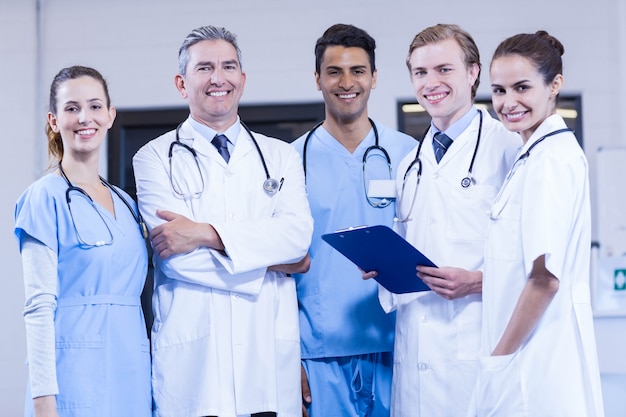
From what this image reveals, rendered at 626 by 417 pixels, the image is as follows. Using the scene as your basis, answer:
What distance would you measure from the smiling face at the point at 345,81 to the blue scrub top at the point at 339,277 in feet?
0.38

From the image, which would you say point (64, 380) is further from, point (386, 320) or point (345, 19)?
point (345, 19)

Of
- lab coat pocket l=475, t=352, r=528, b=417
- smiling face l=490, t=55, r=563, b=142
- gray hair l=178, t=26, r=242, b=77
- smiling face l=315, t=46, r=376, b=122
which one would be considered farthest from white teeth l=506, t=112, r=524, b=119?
gray hair l=178, t=26, r=242, b=77

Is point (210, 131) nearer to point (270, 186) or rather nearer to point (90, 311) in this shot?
point (270, 186)

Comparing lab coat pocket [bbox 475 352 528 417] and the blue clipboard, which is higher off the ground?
the blue clipboard

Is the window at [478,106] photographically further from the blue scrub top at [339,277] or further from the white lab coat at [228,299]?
the white lab coat at [228,299]

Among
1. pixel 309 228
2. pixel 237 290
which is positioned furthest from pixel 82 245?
pixel 309 228

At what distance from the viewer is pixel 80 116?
1.94m

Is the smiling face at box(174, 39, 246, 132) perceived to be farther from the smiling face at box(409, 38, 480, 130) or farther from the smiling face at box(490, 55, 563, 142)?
the smiling face at box(490, 55, 563, 142)

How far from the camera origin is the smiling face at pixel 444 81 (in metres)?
2.11

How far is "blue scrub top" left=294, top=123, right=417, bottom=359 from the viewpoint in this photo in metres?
2.27

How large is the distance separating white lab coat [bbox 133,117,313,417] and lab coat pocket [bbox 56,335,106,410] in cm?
19

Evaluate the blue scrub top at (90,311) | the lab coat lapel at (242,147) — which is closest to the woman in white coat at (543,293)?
the lab coat lapel at (242,147)

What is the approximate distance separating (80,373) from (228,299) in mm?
404

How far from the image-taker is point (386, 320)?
2309 mm
